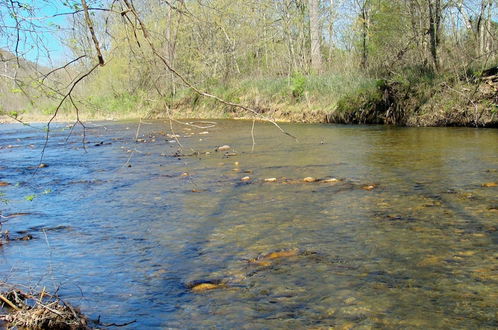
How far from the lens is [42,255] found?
421cm

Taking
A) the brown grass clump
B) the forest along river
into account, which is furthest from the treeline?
the brown grass clump

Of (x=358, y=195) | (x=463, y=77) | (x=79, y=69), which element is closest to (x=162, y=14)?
(x=79, y=69)

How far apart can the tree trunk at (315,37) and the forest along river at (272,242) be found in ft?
50.9

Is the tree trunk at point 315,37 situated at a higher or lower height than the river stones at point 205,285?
higher

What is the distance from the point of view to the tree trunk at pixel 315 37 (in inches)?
935

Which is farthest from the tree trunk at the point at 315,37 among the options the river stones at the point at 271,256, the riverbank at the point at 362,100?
the river stones at the point at 271,256

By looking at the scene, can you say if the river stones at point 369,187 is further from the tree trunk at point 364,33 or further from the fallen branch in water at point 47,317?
the tree trunk at point 364,33

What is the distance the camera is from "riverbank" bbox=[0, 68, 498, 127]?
13.9 m

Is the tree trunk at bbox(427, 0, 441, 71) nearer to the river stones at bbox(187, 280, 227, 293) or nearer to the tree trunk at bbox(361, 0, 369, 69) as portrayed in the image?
the tree trunk at bbox(361, 0, 369, 69)

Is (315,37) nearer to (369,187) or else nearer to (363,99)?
(363,99)

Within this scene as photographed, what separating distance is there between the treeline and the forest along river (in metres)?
2.94

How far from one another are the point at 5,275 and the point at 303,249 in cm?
231

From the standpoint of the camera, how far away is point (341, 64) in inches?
882

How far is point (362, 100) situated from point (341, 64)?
5409mm
